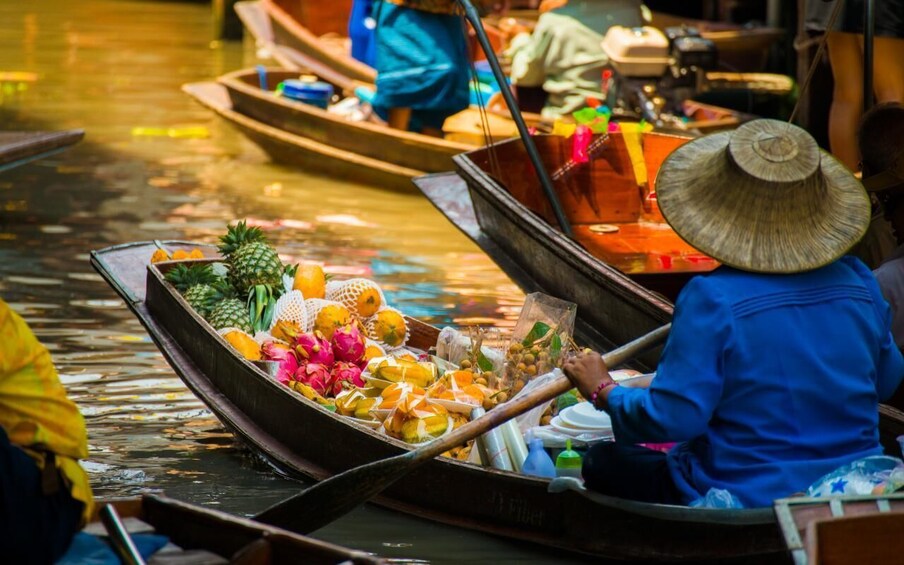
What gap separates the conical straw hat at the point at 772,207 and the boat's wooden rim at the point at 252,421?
0.58 m

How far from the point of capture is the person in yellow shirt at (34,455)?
8.33 feet

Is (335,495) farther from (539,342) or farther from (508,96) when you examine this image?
(508,96)

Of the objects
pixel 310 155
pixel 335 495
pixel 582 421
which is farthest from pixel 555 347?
pixel 310 155

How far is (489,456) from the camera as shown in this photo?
4008 mm

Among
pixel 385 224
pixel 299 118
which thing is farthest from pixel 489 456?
pixel 299 118

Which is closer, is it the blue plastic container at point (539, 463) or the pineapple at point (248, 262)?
the blue plastic container at point (539, 463)

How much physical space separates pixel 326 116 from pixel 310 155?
44 cm

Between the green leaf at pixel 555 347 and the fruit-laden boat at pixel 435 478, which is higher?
the green leaf at pixel 555 347

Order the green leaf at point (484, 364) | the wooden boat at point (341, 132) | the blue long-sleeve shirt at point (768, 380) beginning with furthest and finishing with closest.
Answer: the wooden boat at point (341, 132), the green leaf at point (484, 364), the blue long-sleeve shirt at point (768, 380)

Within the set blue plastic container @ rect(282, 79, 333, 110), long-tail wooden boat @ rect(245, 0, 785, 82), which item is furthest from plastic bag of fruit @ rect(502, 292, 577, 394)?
long-tail wooden boat @ rect(245, 0, 785, 82)

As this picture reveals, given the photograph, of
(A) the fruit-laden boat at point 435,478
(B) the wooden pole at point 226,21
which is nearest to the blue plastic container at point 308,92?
(A) the fruit-laden boat at point 435,478

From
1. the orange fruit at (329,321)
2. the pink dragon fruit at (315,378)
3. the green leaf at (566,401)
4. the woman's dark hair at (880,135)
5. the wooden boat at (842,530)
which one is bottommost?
the pink dragon fruit at (315,378)

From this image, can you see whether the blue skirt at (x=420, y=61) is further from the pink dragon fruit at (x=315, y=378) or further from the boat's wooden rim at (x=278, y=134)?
the pink dragon fruit at (x=315, y=378)

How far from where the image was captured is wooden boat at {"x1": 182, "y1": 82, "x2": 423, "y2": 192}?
9.45 meters
